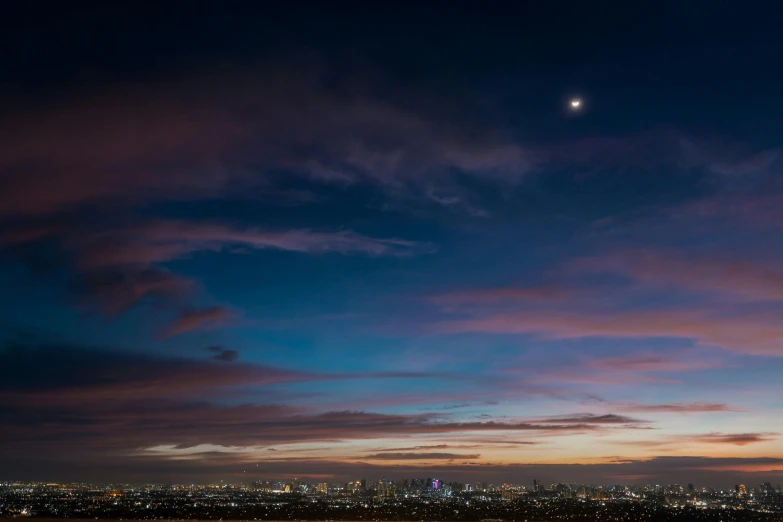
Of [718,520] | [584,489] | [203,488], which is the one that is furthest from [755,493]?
[203,488]

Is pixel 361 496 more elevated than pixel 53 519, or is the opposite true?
pixel 53 519

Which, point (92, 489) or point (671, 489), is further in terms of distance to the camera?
point (92, 489)

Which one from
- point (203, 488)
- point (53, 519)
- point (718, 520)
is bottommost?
point (203, 488)

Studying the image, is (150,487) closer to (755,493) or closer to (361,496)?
(361,496)

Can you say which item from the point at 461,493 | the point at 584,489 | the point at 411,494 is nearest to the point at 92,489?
the point at 411,494

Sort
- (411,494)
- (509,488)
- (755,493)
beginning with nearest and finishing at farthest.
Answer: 1. (755,493)
2. (411,494)
3. (509,488)

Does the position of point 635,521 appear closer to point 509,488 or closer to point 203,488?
point 509,488

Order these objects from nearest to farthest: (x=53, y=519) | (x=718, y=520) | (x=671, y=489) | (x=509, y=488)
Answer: (x=53, y=519)
(x=718, y=520)
(x=671, y=489)
(x=509, y=488)

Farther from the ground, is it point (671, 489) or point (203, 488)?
point (671, 489)

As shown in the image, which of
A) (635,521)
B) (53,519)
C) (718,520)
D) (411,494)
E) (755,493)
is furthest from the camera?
(411,494)
